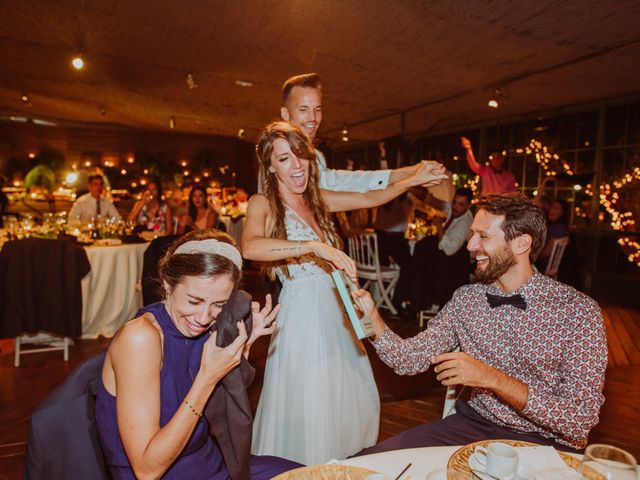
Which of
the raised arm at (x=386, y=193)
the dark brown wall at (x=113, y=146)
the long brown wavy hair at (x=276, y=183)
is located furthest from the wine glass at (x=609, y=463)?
the dark brown wall at (x=113, y=146)

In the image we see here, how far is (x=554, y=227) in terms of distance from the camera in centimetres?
568

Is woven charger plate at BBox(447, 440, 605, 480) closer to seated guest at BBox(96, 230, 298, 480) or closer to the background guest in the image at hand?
seated guest at BBox(96, 230, 298, 480)

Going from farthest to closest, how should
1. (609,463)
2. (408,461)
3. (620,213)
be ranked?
(620,213) → (408,461) → (609,463)

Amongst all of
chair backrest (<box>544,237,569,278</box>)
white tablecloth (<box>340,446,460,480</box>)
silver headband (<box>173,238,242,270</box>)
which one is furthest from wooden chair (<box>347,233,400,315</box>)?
white tablecloth (<box>340,446,460,480</box>)

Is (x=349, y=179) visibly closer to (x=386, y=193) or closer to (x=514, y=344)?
(x=386, y=193)

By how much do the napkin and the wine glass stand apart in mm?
73

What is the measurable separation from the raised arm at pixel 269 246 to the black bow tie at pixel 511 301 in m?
0.56

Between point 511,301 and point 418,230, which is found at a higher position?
point 418,230

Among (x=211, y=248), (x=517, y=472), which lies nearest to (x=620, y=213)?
(x=517, y=472)

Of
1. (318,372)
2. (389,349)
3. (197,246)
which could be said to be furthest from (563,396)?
(197,246)

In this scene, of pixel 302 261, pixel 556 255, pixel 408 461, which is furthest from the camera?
pixel 556 255

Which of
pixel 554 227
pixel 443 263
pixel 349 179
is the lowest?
pixel 443 263

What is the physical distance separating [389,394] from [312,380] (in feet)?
5.68

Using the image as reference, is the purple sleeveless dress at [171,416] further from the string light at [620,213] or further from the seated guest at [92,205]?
the string light at [620,213]
